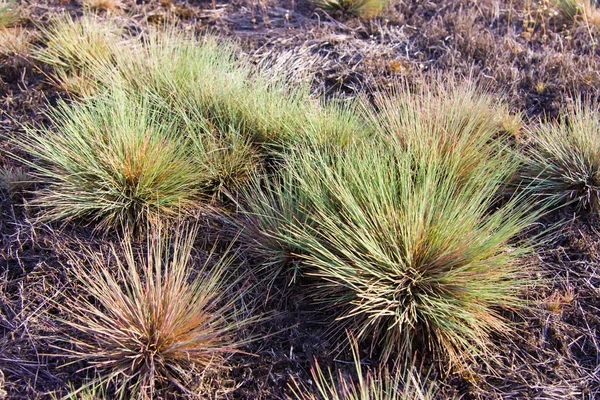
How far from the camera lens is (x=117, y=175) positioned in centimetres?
294

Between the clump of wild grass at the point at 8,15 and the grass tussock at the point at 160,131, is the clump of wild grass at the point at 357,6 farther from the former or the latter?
the clump of wild grass at the point at 8,15

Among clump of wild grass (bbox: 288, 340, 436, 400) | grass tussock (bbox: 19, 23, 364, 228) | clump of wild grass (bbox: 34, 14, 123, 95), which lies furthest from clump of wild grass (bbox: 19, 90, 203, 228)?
clump of wild grass (bbox: 288, 340, 436, 400)

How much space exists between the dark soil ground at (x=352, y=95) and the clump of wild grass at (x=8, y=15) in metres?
0.11

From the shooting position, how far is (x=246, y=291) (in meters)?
2.65

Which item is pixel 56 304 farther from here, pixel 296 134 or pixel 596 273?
pixel 596 273

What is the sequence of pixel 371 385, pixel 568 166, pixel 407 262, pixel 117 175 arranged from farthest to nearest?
1. pixel 568 166
2. pixel 117 175
3. pixel 407 262
4. pixel 371 385

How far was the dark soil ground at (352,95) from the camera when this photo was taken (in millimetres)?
2424

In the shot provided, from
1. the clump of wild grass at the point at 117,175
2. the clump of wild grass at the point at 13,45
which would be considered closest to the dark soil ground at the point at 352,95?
the clump of wild grass at the point at 13,45

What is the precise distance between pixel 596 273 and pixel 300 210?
61.7 inches

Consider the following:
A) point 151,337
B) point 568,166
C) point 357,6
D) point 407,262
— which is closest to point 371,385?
point 407,262

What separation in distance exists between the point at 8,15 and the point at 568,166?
4.27 m

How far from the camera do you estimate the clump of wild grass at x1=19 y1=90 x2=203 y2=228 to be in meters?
2.92

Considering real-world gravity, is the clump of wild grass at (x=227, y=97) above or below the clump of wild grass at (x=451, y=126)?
below

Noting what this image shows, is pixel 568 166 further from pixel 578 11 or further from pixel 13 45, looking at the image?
pixel 13 45
